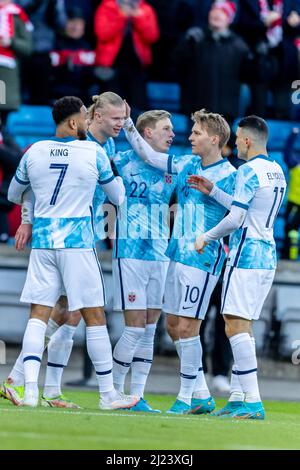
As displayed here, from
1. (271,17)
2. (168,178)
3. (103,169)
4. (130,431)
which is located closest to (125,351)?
(168,178)

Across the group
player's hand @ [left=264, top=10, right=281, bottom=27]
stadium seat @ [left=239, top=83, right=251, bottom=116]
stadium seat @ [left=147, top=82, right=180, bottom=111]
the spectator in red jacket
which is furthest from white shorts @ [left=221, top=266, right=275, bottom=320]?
stadium seat @ [left=147, top=82, right=180, bottom=111]

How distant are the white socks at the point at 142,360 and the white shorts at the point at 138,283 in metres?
0.24

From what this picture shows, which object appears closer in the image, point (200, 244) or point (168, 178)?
point (200, 244)

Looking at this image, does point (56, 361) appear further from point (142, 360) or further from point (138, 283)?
point (138, 283)

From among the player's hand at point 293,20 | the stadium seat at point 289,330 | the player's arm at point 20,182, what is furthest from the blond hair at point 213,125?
the player's hand at point 293,20

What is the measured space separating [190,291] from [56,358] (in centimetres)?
115

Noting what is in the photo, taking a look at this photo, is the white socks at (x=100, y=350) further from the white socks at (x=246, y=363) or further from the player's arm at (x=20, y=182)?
the player's arm at (x=20, y=182)

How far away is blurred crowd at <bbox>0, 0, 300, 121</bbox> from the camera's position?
51.7ft

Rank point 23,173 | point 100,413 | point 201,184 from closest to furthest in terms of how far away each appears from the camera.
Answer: point 100,413
point 23,173
point 201,184

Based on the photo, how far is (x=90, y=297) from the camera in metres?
9.20

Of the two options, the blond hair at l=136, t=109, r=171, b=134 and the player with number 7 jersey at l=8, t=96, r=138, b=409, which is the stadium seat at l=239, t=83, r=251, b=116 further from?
the player with number 7 jersey at l=8, t=96, r=138, b=409

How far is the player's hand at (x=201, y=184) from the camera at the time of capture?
973cm

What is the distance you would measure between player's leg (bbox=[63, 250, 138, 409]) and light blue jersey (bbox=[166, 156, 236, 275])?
93 centimetres

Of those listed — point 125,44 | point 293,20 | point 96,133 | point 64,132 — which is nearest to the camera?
point 64,132
